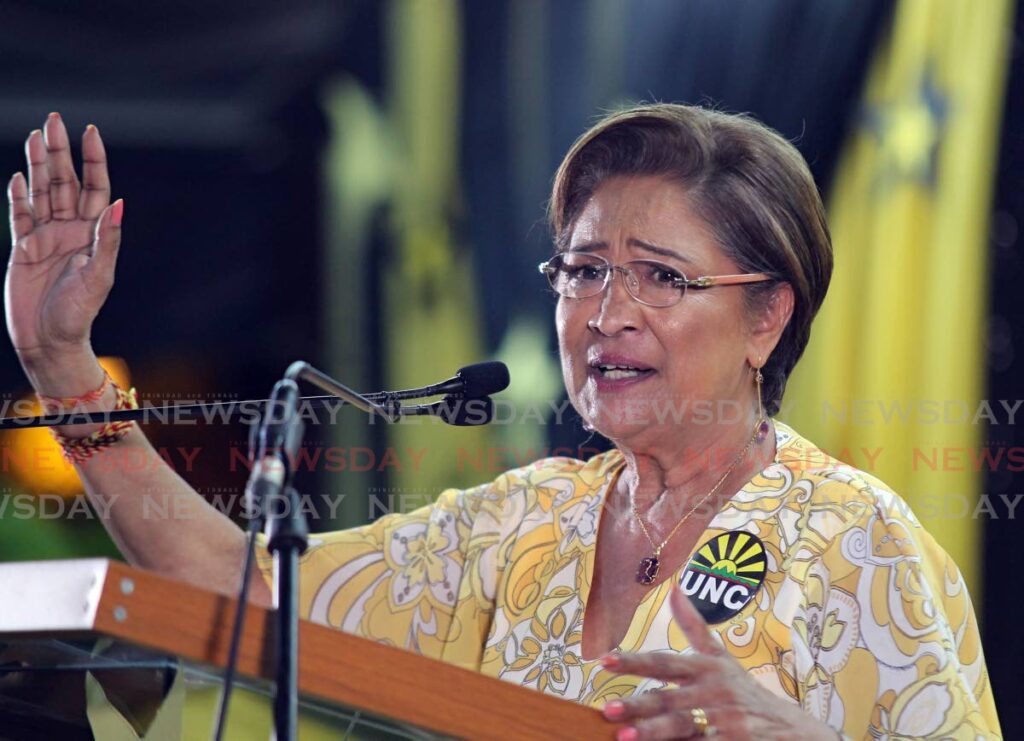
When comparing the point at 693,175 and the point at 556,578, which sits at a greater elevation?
the point at 693,175

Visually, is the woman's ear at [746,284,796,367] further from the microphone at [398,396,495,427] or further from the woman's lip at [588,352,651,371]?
the microphone at [398,396,495,427]

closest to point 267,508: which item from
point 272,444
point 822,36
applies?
point 272,444

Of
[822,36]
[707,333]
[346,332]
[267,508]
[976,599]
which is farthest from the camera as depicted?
[346,332]

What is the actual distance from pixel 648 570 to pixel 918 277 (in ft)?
3.48

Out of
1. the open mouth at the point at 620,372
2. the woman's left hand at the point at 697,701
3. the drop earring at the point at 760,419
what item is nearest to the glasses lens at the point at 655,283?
the open mouth at the point at 620,372

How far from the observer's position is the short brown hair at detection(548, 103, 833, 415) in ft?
6.55

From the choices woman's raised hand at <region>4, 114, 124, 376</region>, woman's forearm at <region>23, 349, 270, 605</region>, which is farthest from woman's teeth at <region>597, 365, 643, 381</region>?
woman's raised hand at <region>4, 114, 124, 376</region>

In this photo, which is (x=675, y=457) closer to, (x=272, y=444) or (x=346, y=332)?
(x=272, y=444)

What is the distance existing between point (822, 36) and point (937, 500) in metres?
1.03

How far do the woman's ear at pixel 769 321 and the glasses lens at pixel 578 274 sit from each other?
0.85 feet

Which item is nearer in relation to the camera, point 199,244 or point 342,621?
point 342,621

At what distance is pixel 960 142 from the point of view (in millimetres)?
2605

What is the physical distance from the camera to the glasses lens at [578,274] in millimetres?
2027

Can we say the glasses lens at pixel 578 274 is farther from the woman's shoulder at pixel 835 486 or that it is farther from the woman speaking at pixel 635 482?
the woman's shoulder at pixel 835 486
